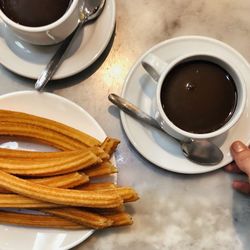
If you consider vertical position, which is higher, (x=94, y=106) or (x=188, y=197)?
(x=94, y=106)

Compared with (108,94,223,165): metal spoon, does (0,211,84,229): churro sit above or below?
below

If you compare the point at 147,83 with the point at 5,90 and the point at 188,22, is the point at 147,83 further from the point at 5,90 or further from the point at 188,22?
the point at 5,90

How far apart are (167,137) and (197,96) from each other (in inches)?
4.4

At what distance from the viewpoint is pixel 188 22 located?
0.95 metres

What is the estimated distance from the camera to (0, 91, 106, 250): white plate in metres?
0.87

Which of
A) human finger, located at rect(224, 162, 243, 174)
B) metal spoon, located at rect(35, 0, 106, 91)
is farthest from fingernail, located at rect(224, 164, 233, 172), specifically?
metal spoon, located at rect(35, 0, 106, 91)

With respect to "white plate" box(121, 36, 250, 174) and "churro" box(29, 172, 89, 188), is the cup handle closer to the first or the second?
"white plate" box(121, 36, 250, 174)

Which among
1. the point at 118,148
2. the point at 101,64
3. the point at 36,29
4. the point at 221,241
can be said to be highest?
the point at 36,29

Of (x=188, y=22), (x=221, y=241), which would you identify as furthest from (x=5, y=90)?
(x=221, y=241)

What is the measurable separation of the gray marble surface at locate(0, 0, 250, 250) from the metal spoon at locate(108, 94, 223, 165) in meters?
0.06

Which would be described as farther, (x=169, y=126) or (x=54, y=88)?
(x=54, y=88)

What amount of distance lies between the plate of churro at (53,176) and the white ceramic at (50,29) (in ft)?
0.31

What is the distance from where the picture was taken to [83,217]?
0.84 m

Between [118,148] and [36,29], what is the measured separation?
25 centimetres
